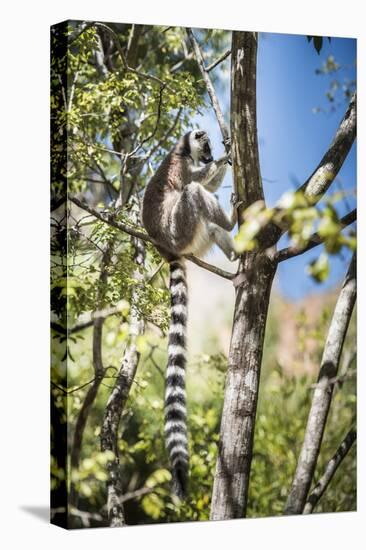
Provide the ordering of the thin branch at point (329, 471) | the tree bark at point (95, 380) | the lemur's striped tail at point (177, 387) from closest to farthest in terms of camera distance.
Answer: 1. the tree bark at point (95, 380)
2. the lemur's striped tail at point (177, 387)
3. the thin branch at point (329, 471)

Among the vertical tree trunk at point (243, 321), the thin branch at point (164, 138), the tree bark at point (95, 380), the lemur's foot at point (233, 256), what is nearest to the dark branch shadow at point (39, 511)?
the tree bark at point (95, 380)

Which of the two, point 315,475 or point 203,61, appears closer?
point 203,61

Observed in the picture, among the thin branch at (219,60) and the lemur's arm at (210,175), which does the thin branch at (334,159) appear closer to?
the lemur's arm at (210,175)

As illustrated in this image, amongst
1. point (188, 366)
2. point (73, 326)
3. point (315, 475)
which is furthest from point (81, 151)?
point (315, 475)

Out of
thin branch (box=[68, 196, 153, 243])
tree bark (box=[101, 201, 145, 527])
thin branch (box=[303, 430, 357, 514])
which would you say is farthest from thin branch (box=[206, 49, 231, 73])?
thin branch (box=[303, 430, 357, 514])

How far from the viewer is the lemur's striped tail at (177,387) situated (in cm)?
499

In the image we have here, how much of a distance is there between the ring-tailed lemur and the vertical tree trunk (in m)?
0.15

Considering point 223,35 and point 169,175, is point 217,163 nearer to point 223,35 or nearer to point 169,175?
point 169,175

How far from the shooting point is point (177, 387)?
5.04m

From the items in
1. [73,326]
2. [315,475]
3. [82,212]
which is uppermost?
[82,212]

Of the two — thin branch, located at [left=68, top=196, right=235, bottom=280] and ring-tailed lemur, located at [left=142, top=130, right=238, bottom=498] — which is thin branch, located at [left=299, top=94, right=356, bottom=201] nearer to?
ring-tailed lemur, located at [left=142, top=130, right=238, bottom=498]

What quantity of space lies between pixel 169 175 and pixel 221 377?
1.37m

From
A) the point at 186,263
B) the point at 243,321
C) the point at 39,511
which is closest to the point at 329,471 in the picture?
the point at 243,321

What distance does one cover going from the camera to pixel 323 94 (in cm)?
575
